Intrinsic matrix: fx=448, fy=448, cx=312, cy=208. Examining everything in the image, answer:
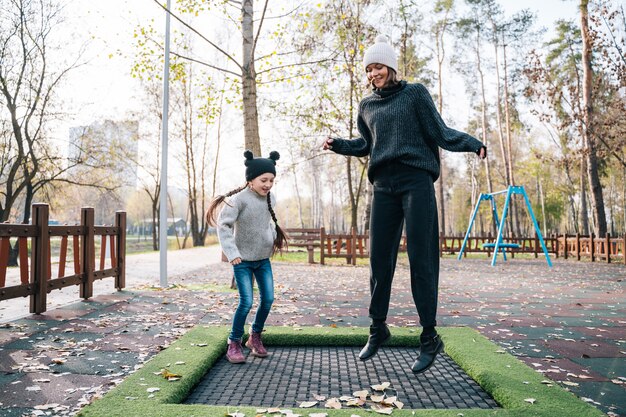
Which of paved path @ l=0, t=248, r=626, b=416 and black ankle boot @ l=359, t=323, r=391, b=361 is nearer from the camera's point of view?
paved path @ l=0, t=248, r=626, b=416

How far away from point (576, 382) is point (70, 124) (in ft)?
66.7

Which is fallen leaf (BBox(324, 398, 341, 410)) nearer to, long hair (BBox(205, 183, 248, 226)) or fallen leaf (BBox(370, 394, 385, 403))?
fallen leaf (BBox(370, 394, 385, 403))

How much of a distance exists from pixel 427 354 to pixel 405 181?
1.16 meters

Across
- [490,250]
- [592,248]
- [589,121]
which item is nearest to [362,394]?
[592,248]

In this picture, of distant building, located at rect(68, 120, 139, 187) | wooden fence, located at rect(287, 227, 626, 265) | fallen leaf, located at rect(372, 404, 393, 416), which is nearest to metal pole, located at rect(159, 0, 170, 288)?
wooden fence, located at rect(287, 227, 626, 265)

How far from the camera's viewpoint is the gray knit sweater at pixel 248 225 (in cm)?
346

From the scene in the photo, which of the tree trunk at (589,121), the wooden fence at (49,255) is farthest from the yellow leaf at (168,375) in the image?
the tree trunk at (589,121)

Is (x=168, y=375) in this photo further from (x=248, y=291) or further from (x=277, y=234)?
(x=277, y=234)

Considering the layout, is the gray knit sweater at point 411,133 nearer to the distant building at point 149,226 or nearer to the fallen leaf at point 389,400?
the fallen leaf at point 389,400

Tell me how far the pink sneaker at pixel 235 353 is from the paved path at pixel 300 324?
664mm

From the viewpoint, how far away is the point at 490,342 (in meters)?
3.85

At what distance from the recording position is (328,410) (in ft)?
7.75

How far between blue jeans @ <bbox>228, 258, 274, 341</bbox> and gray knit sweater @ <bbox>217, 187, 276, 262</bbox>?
0.28ft

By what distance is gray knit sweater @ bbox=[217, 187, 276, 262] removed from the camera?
346 centimetres
